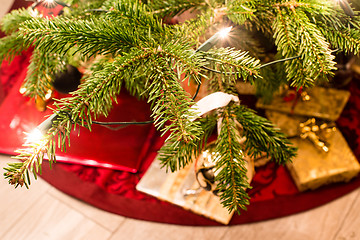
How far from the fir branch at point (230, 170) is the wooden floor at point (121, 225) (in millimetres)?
402

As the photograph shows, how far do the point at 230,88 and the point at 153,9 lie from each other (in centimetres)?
19

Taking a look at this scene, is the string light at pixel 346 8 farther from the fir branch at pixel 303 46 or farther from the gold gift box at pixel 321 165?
the gold gift box at pixel 321 165

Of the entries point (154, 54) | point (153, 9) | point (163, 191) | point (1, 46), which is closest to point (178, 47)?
point (154, 54)

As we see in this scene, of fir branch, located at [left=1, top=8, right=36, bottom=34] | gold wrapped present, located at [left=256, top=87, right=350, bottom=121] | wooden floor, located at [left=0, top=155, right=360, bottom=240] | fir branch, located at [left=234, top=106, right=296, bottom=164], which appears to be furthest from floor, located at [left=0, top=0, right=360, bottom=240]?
fir branch, located at [left=1, top=8, right=36, bottom=34]

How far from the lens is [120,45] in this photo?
38cm

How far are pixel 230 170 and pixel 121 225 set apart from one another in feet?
1.68

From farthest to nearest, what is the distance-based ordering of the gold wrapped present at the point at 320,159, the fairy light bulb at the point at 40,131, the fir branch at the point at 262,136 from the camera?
the gold wrapped present at the point at 320,159
the fir branch at the point at 262,136
the fairy light bulb at the point at 40,131

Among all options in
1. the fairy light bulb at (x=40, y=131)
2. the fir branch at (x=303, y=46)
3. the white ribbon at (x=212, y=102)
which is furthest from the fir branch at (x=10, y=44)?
the fir branch at (x=303, y=46)

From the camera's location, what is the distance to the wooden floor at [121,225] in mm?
757

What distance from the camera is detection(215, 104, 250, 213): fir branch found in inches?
15.1

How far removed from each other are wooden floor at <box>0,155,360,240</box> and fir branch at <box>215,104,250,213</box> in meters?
0.40

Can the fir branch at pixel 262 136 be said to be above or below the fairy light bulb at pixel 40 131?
below

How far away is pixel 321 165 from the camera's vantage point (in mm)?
737

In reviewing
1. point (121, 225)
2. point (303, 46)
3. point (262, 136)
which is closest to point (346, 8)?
point (303, 46)
